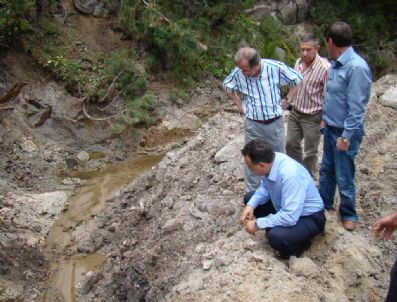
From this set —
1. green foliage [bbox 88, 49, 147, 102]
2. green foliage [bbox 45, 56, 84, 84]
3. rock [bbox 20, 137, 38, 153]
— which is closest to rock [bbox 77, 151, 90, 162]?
rock [bbox 20, 137, 38, 153]

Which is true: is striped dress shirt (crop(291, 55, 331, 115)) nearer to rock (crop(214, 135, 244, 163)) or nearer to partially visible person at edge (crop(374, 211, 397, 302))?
rock (crop(214, 135, 244, 163))

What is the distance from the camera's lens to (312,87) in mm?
4836

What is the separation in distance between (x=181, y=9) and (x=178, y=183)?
4.98 metres

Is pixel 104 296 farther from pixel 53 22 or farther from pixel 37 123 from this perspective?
pixel 53 22

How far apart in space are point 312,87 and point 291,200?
1500mm

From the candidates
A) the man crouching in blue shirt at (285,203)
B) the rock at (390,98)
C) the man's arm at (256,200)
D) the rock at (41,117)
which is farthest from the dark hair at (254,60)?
the rock at (41,117)

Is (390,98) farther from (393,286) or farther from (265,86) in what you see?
(393,286)

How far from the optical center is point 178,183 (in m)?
6.25

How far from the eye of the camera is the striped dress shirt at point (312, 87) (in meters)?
4.75

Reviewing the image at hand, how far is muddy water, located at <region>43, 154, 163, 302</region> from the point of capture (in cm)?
549

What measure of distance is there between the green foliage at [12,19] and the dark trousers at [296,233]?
22.2ft

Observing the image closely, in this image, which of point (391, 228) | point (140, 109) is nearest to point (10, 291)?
point (391, 228)

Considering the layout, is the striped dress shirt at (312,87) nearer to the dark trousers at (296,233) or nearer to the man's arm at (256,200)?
the man's arm at (256,200)

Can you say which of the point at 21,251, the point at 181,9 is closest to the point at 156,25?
the point at 181,9
